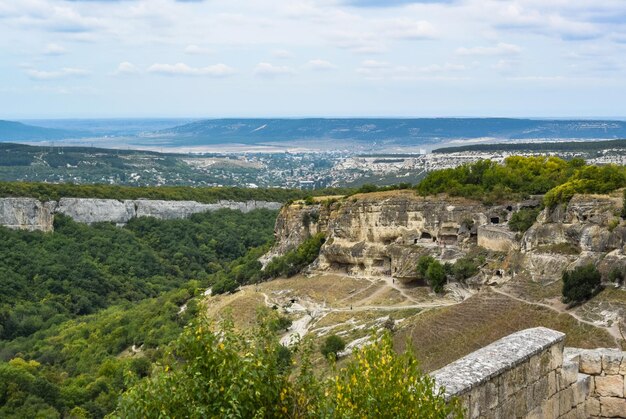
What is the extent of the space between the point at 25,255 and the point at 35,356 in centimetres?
2034

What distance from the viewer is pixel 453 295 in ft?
142

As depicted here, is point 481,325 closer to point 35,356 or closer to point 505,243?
point 505,243

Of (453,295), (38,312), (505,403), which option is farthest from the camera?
Answer: (38,312)

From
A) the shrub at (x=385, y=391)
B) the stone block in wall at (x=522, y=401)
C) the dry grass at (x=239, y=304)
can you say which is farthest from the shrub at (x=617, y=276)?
the shrub at (x=385, y=391)

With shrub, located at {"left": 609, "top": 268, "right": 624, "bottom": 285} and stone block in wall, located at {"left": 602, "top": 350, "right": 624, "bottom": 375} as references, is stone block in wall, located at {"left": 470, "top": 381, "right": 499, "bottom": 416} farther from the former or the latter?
shrub, located at {"left": 609, "top": 268, "right": 624, "bottom": 285}

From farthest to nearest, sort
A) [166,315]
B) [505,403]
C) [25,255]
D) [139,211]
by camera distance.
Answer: [139,211], [25,255], [166,315], [505,403]

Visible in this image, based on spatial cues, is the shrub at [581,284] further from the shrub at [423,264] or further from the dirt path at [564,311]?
the shrub at [423,264]

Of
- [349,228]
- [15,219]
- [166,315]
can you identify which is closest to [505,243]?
[349,228]

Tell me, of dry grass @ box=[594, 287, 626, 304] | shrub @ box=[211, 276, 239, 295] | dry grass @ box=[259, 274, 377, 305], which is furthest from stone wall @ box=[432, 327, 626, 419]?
shrub @ box=[211, 276, 239, 295]

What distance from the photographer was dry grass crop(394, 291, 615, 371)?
28281 mm

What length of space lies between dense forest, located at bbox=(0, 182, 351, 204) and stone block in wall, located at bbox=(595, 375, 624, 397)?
198 ft

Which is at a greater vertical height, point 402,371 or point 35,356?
point 402,371

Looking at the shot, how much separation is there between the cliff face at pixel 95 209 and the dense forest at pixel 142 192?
956 millimetres

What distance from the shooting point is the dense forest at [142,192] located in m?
77.2
